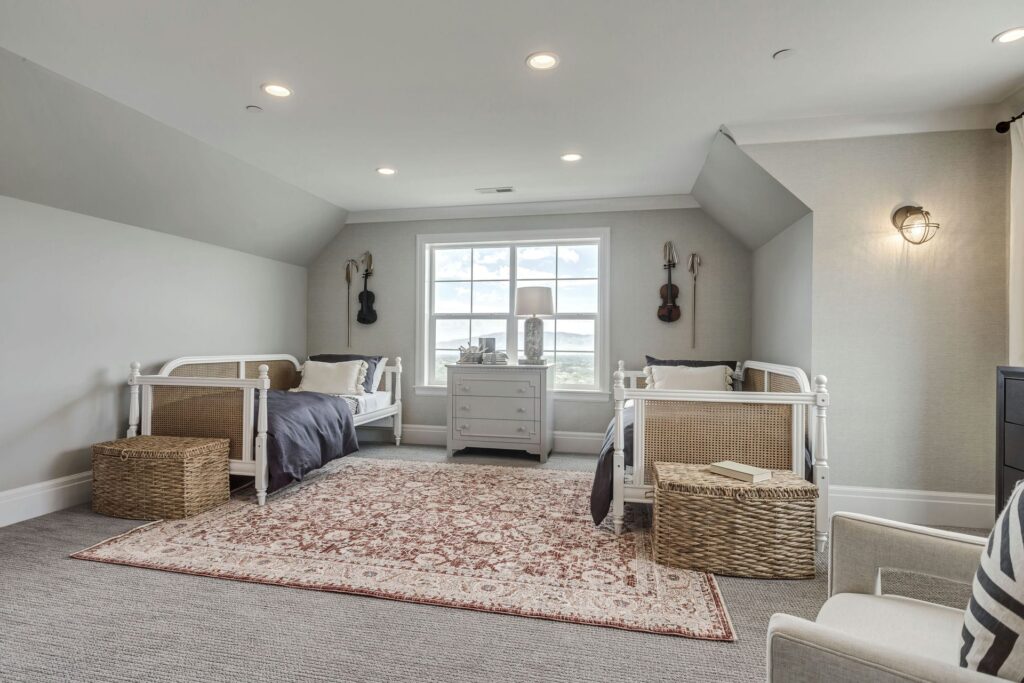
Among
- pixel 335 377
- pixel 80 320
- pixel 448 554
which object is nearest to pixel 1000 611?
pixel 448 554

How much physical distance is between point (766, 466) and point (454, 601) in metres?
1.61

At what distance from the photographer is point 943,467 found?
9.81 feet

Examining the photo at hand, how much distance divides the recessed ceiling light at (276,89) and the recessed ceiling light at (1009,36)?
3.13 metres

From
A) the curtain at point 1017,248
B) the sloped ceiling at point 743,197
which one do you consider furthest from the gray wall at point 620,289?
the curtain at point 1017,248

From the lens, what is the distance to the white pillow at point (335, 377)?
184 inches

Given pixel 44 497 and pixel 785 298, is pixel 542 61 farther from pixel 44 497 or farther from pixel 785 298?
pixel 44 497

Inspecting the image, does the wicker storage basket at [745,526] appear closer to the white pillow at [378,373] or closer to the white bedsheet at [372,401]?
the white bedsheet at [372,401]

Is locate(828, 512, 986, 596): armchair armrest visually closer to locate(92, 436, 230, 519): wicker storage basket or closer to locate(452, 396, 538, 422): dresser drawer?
locate(92, 436, 230, 519): wicker storage basket

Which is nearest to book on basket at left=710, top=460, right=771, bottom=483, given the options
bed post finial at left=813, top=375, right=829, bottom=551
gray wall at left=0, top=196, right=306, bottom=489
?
bed post finial at left=813, top=375, right=829, bottom=551

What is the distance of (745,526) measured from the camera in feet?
7.39

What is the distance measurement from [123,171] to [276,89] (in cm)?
125

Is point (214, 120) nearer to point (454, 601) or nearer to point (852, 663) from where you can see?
point (454, 601)

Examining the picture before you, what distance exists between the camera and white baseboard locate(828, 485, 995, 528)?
2.94m

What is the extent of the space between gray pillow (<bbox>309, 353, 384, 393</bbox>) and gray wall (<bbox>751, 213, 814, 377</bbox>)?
3325mm
